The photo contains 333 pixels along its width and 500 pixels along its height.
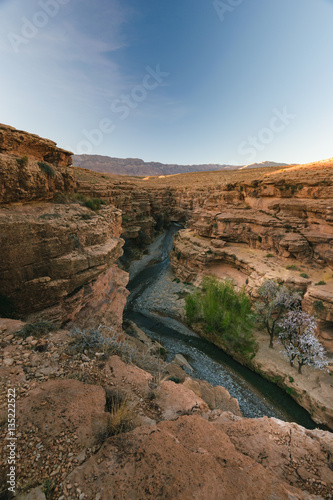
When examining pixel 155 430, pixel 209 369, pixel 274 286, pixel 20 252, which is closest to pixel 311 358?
pixel 274 286

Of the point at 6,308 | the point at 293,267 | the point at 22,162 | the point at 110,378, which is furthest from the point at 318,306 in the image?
the point at 22,162

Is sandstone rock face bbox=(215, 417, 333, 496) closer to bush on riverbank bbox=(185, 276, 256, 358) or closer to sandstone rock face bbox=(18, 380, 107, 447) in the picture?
sandstone rock face bbox=(18, 380, 107, 447)

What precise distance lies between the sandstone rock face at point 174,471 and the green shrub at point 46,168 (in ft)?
29.1

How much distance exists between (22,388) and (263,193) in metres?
22.1

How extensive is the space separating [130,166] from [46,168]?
135 meters

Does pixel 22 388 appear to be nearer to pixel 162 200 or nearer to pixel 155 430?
pixel 155 430

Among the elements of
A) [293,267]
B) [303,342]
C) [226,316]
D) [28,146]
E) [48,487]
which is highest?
[28,146]

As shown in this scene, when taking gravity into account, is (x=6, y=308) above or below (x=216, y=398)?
above

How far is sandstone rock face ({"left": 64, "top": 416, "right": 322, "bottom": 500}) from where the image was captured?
93.7 inches

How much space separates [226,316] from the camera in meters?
13.6

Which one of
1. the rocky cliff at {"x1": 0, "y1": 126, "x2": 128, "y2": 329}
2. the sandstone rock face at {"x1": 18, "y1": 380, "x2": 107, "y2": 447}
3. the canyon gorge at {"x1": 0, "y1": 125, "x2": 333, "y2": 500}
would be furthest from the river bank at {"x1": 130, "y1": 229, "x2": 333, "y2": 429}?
the sandstone rock face at {"x1": 18, "y1": 380, "x2": 107, "y2": 447}

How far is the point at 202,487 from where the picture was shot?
2.47 meters

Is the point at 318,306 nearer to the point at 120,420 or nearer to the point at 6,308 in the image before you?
the point at 120,420

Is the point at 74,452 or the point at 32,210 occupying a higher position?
the point at 32,210
